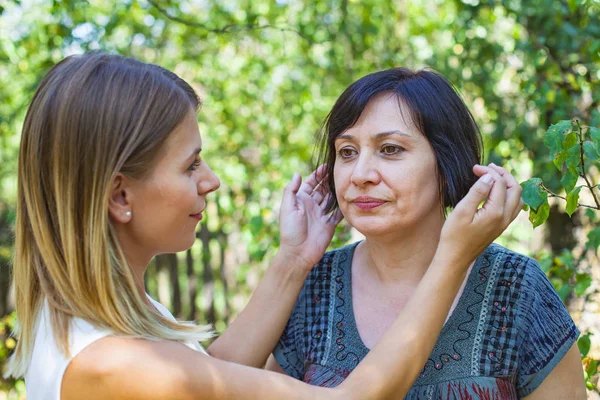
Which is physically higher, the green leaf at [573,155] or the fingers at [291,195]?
the green leaf at [573,155]

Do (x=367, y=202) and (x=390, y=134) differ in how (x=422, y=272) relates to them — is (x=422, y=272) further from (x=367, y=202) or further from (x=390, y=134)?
(x=390, y=134)

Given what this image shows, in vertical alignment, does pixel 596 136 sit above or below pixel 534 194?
above

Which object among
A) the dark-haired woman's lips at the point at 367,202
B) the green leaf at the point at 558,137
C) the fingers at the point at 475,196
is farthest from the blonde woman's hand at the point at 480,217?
the dark-haired woman's lips at the point at 367,202

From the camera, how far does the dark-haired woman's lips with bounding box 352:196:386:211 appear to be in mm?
2056

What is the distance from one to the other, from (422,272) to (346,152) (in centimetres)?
45

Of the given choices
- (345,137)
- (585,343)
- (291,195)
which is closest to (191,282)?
(291,195)

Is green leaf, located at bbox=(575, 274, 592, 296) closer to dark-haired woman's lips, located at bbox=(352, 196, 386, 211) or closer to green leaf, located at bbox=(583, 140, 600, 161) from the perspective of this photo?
green leaf, located at bbox=(583, 140, 600, 161)

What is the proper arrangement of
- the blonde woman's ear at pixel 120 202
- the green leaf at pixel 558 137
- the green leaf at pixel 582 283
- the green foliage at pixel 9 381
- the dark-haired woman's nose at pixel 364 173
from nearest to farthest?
the blonde woman's ear at pixel 120 202, the green leaf at pixel 558 137, the dark-haired woman's nose at pixel 364 173, the green leaf at pixel 582 283, the green foliage at pixel 9 381

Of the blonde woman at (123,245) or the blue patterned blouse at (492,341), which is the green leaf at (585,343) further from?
the blonde woman at (123,245)

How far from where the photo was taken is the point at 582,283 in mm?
2648

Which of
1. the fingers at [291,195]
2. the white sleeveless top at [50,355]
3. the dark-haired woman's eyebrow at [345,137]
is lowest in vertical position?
the white sleeveless top at [50,355]

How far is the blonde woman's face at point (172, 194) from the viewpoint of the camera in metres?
1.81

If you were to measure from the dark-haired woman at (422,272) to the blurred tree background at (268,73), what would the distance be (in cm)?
231

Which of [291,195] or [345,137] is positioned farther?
[291,195]
